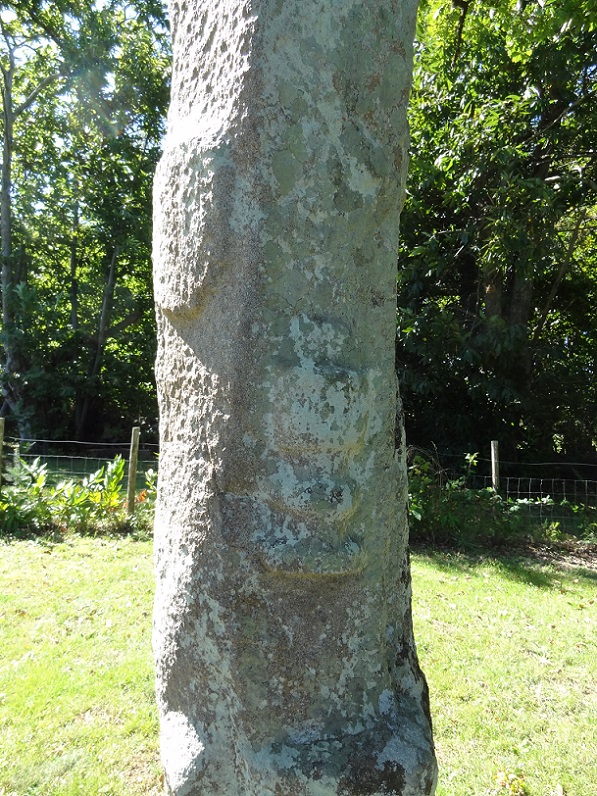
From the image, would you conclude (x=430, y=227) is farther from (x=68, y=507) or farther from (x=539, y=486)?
(x=68, y=507)

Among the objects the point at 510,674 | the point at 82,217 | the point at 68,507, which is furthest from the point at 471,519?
the point at 82,217

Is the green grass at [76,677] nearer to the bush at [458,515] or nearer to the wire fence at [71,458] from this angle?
the wire fence at [71,458]

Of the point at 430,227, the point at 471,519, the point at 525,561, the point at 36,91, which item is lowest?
the point at 525,561

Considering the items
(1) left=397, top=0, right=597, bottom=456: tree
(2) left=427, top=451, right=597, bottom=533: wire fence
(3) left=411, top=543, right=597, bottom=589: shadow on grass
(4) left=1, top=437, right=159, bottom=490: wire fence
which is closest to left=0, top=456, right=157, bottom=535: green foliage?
(4) left=1, top=437, right=159, bottom=490: wire fence

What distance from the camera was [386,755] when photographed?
1.46 m

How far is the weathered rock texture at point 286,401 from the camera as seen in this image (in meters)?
1.46

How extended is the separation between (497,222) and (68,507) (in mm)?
5959

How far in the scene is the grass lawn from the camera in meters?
2.98

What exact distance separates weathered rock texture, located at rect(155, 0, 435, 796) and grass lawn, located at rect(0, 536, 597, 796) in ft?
5.69

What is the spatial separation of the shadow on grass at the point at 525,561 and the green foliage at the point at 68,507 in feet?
10.5

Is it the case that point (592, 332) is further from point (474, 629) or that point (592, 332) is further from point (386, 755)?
point (386, 755)

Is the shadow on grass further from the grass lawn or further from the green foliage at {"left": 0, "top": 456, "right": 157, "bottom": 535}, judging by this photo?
the green foliage at {"left": 0, "top": 456, "right": 157, "bottom": 535}

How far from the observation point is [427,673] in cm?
404

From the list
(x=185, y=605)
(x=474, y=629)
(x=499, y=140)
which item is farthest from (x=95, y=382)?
(x=185, y=605)
